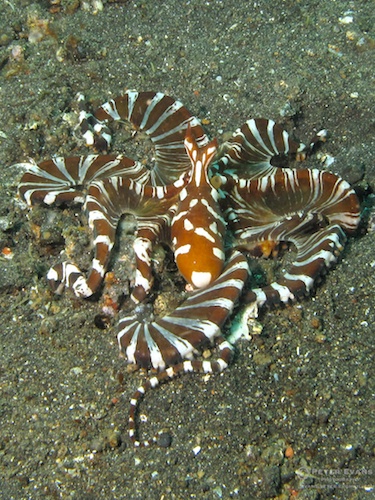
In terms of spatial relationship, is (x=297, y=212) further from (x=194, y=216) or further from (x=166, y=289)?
(x=166, y=289)

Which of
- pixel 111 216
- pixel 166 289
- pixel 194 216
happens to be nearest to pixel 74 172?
pixel 111 216

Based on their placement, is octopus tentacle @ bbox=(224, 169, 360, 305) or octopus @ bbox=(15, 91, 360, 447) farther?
octopus tentacle @ bbox=(224, 169, 360, 305)

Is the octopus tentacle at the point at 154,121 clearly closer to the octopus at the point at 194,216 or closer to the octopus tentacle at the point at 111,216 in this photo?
the octopus at the point at 194,216

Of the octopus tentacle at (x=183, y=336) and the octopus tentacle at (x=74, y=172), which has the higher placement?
the octopus tentacle at (x=74, y=172)

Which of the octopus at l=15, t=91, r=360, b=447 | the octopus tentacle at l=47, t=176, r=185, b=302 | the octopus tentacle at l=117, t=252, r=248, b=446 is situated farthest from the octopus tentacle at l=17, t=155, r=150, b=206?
the octopus tentacle at l=117, t=252, r=248, b=446

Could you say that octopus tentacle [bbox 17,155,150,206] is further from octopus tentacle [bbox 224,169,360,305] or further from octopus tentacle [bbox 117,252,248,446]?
octopus tentacle [bbox 117,252,248,446]

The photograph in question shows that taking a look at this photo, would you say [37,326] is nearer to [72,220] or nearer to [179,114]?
[72,220]

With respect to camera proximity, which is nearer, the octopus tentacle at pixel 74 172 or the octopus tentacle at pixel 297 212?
the octopus tentacle at pixel 297 212

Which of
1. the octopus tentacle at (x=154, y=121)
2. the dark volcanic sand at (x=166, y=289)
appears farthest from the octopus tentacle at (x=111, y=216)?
the octopus tentacle at (x=154, y=121)
